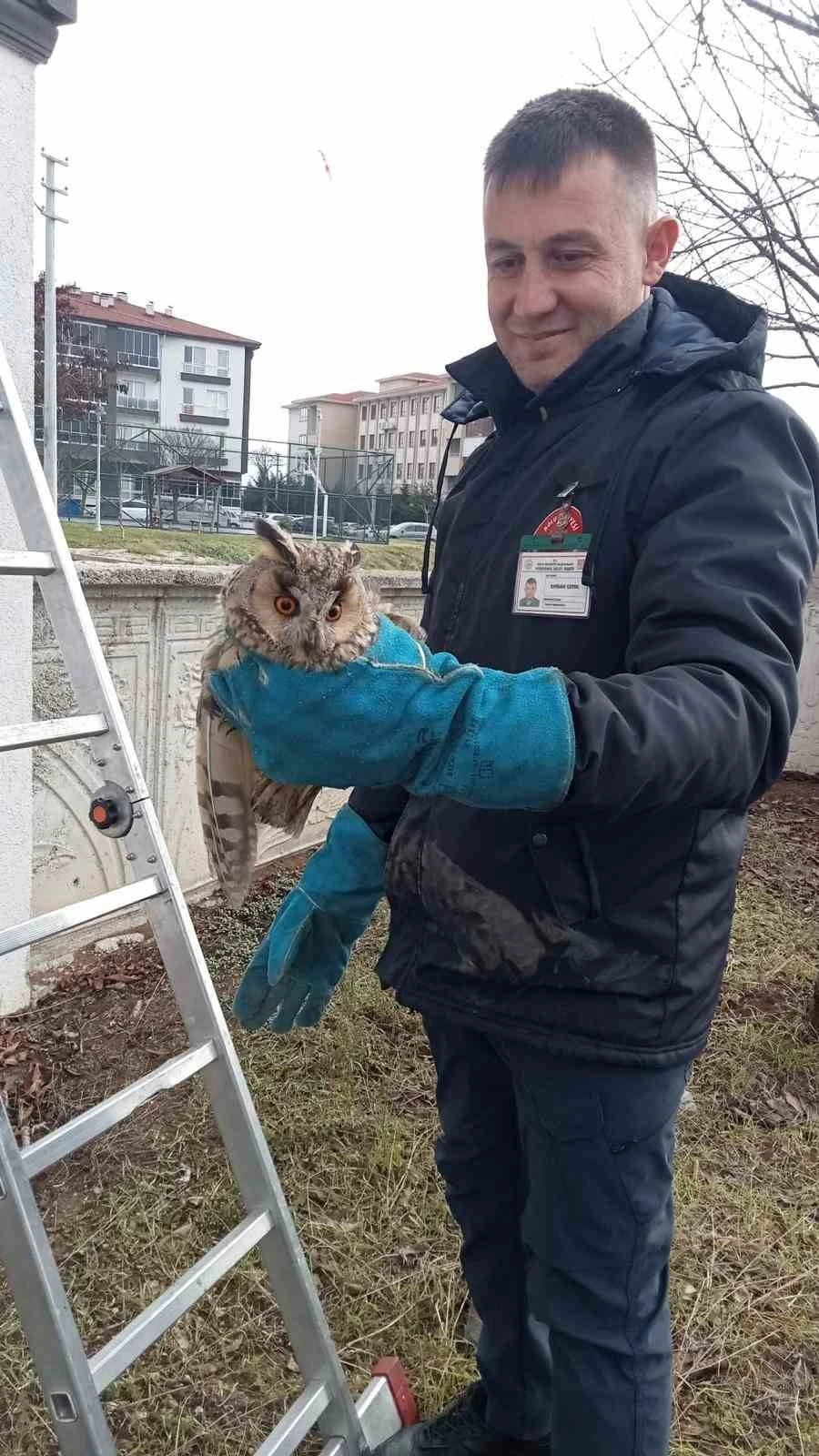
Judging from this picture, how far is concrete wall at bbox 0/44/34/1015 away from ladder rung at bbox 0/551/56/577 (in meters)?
1.09

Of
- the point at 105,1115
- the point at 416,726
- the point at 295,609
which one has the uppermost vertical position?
the point at 295,609

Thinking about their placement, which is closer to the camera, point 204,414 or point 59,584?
point 59,584

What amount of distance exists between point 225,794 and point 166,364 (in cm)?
3848

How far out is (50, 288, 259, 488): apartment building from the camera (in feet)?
87.7

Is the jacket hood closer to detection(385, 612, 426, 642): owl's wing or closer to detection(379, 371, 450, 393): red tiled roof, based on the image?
detection(385, 612, 426, 642): owl's wing

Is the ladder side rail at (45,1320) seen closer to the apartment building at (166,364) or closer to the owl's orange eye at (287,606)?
the owl's orange eye at (287,606)

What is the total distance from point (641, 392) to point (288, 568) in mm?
577

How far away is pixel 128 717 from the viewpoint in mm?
3752

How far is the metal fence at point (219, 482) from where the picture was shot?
10266mm

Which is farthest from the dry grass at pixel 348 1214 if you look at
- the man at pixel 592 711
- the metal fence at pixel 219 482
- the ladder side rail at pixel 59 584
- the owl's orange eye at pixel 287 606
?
the metal fence at pixel 219 482

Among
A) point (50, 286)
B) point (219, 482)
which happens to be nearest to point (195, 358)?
point (219, 482)

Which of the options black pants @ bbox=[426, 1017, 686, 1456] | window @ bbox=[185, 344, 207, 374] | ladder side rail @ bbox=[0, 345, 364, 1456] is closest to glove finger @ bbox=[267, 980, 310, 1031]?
ladder side rail @ bbox=[0, 345, 364, 1456]

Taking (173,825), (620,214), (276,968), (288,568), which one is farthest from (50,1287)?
(173,825)

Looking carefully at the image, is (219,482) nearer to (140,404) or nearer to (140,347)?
(140,404)
